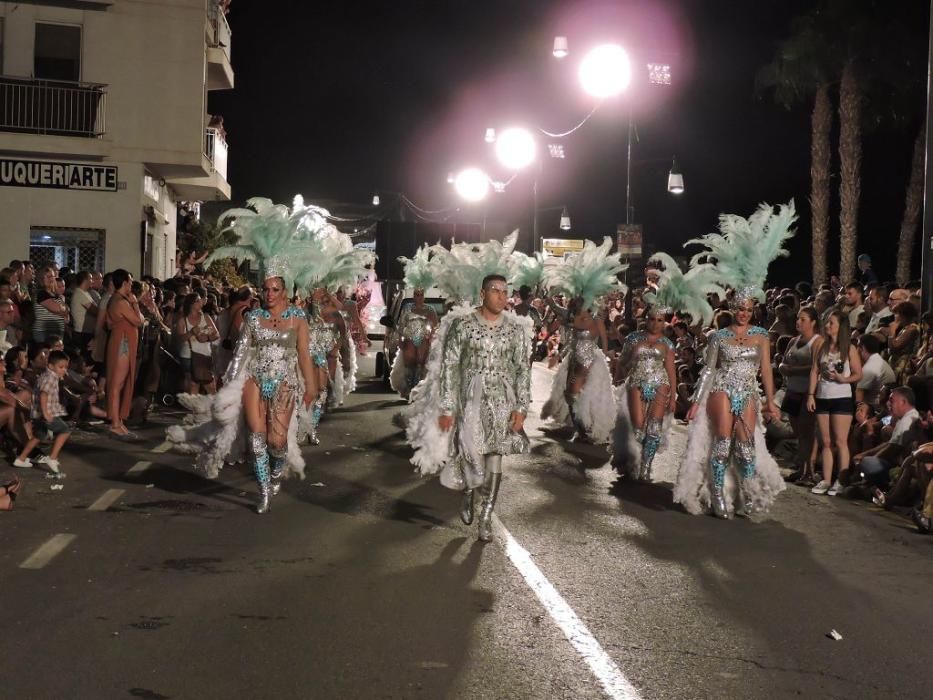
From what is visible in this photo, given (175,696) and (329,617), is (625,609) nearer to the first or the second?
(329,617)

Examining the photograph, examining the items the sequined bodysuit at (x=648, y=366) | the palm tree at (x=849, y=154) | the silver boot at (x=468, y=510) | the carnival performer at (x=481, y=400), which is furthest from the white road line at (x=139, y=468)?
the palm tree at (x=849, y=154)

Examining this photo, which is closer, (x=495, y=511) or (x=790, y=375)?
(x=495, y=511)

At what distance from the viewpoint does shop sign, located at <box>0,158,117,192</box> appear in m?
27.8

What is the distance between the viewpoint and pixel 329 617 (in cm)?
700

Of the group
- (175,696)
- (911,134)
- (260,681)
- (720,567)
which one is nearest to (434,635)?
(260,681)

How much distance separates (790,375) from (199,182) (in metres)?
25.1

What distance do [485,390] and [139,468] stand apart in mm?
4798

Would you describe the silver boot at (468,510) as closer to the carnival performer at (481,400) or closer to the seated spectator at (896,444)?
the carnival performer at (481,400)

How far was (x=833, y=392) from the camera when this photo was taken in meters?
12.5

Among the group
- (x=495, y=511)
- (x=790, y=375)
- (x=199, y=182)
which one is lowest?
(x=495, y=511)

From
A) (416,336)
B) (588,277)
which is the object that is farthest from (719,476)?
(416,336)

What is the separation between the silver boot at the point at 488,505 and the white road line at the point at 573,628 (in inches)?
6.5

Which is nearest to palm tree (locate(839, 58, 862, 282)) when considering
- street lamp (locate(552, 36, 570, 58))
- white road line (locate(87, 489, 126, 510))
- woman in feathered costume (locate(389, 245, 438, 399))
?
street lamp (locate(552, 36, 570, 58))

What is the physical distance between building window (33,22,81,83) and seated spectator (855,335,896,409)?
2041cm
